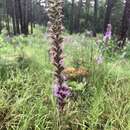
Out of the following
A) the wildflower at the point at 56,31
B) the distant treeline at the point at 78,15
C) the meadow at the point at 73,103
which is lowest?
the distant treeline at the point at 78,15

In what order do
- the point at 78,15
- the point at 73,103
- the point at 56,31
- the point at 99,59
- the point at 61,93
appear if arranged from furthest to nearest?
the point at 78,15
the point at 99,59
the point at 73,103
the point at 61,93
the point at 56,31

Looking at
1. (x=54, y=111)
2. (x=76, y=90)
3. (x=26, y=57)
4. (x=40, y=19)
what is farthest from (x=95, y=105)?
(x=40, y=19)

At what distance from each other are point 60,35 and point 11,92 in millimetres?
1608

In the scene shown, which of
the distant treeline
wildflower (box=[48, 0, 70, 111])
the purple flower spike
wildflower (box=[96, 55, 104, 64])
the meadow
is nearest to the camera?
wildflower (box=[48, 0, 70, 111])


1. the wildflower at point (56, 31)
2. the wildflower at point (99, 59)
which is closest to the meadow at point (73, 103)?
the wildflower at point (99, 59)

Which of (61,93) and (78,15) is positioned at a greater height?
(61,93)

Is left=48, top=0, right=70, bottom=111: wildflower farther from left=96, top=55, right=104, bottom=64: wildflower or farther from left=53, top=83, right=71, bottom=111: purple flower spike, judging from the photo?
left=96, top=55, right=104, bottom=64: wildflower

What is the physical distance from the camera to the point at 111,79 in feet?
17.2

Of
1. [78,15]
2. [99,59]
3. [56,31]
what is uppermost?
[56,31]

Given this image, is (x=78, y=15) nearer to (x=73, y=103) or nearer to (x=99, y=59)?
(x=99, y=59)

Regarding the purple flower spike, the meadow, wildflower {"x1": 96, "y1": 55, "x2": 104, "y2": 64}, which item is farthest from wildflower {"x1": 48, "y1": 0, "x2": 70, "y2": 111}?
wildflower {"x1": 96, "y1": 55, "x2": 104, "y2": 64}

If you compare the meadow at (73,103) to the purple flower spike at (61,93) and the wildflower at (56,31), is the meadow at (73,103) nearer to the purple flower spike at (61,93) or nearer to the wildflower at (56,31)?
the purple flower spike at (61,93)

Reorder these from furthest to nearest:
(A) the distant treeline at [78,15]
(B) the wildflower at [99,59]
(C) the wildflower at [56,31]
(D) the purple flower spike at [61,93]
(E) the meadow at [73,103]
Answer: (A) the distant treeline at [78,15] → (B) the wildflower at [99,59] → (E) the meadow at [73,103] → (D) the purple flower spike at [61,93] → (C) the wildflower at [56,31]

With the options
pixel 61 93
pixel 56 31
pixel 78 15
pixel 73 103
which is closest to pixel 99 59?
pixel 73 103
